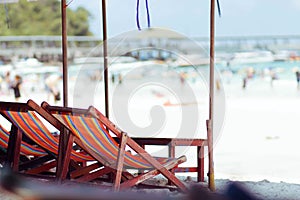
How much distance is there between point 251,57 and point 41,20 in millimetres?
14105

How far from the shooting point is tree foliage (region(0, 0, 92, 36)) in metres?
34.4

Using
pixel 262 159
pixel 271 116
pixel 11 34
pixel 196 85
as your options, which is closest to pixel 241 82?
pixel 196 85

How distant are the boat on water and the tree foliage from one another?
11.9m

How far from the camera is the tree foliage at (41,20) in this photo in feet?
113

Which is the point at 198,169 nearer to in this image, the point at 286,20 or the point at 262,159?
the point at 262,159

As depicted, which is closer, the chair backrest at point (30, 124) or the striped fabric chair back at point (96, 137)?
the striped fabric chair back at point (96, 137)

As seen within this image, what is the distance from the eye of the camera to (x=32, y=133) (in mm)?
2676

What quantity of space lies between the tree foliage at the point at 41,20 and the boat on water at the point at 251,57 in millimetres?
11881

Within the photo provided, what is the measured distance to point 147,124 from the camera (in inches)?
348

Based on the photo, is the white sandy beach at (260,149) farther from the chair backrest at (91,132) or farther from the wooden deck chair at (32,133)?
the wooden deck chair at (32,133)

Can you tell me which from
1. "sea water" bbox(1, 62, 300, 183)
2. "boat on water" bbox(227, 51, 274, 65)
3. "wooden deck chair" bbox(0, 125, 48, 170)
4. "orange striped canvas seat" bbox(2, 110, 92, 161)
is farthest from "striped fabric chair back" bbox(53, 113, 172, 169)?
"boat on water" bbox(227, 51, 274, 65)

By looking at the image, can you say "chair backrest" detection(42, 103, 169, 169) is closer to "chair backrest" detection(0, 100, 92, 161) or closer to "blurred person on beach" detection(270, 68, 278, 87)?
"chair backrest" detection(0, 100, 92, 161)

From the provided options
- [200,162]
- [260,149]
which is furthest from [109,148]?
[260,149]

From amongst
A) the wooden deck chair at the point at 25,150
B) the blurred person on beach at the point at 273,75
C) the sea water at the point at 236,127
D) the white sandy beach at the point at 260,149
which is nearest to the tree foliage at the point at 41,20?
the blurred person on beach at the point at 273,75
